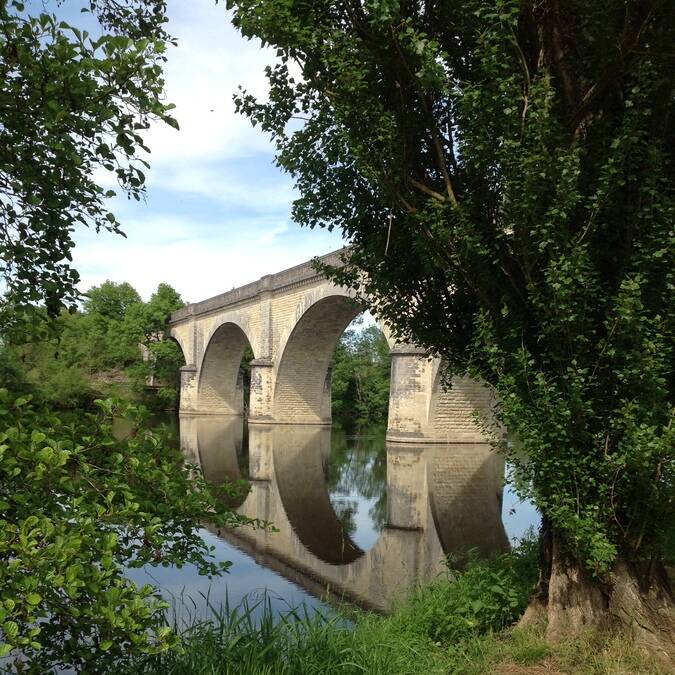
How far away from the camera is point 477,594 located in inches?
212

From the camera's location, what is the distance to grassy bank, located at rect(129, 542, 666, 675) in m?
3.89

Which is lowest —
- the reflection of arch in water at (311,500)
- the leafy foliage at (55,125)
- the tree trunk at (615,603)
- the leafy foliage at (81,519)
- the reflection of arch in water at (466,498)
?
the reflection of arch in water at (311,500)

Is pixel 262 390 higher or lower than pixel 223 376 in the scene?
lower

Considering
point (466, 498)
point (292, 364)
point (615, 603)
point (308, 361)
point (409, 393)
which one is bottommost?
point (466, 498)

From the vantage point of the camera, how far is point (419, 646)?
477cm

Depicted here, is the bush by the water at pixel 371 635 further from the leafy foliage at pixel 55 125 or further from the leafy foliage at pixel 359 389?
the leafy foliage at pixel 359 389

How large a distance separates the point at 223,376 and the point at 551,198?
4137 cm

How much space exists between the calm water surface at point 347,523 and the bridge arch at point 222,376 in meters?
19.3

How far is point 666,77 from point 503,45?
0.99 m

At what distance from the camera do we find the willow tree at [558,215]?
4062 mm

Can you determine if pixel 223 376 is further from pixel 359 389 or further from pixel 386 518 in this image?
pixel 386 518

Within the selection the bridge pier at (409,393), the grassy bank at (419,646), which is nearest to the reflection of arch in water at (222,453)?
the bridge pier at (409,393)

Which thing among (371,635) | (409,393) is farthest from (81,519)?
(409,393)

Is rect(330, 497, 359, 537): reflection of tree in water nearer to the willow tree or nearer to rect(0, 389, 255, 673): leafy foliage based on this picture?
the willow tree
